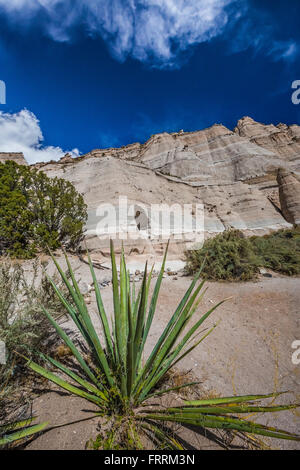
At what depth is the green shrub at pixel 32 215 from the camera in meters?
7.26

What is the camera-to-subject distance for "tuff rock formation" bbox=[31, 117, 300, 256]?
1223 centimetres

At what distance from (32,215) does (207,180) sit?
18514 millimetres

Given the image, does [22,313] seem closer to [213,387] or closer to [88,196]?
[213,387]

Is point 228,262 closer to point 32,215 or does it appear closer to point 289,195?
point 32,215

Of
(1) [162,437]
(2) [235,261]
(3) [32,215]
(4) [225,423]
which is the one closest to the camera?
(4) [225,423]

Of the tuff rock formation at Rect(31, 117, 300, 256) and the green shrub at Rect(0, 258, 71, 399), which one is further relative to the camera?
the tuff rock formation at Rect(31, 117, 300, 256)

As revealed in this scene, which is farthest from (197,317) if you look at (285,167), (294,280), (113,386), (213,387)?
(285,167)

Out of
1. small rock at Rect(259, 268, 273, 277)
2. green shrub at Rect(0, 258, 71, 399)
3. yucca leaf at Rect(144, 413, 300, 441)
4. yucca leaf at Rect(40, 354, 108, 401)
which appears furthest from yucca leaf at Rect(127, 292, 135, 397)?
small rock at Rect(259, 268, 273, 277)

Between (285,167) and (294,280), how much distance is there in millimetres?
21827

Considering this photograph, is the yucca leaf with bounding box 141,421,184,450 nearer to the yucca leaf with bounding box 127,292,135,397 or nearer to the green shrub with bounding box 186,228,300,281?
the yucca leaf with bounding box 127,292,135,397

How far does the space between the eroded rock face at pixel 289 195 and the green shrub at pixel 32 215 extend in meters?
17.8

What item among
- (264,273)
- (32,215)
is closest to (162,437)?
(264,273)

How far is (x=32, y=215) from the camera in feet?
25.8

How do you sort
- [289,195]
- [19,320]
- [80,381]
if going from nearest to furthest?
[80,381]
[19,320]
[289,195]
